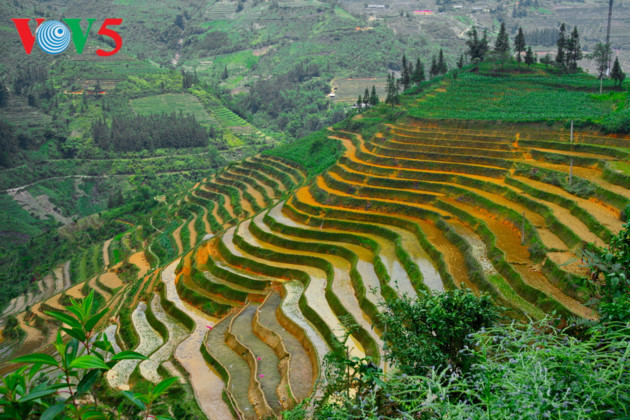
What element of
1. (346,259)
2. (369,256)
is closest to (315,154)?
(346,259)

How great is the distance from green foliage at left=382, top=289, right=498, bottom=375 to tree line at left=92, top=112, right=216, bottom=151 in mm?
60929

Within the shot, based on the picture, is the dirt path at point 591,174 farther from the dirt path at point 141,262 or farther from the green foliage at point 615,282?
the dirt path at point 141,262


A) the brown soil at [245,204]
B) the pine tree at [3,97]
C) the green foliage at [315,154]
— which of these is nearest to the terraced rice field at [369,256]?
the brown soil at [245,204]

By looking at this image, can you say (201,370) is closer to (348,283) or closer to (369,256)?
(348,283)

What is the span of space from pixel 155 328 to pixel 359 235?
8.83 m

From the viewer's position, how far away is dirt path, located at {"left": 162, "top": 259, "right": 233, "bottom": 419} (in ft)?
47.6

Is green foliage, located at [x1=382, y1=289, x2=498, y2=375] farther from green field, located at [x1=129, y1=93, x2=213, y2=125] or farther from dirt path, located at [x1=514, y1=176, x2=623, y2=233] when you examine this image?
green field, located at [x1=129, y1=93, x2=213, y2=125]

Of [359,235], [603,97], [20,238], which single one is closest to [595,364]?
[359,235]

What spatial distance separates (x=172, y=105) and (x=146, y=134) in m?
16.0

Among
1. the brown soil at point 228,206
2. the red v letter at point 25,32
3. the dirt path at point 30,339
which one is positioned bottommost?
the dirt path at point 30,339

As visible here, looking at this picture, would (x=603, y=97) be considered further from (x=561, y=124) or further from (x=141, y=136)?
(x=141, y=136)

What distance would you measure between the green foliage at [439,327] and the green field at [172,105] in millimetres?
70808

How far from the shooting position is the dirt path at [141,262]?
Answer: 32.0 meters

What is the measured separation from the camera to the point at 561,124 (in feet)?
83.0
